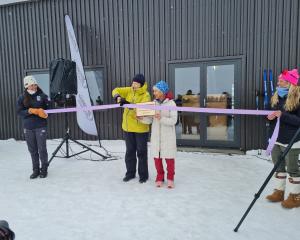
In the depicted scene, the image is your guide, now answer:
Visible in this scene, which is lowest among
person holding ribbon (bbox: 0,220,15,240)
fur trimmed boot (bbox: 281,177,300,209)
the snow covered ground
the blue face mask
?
the snow covered ground

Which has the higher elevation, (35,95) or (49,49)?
(49,49)

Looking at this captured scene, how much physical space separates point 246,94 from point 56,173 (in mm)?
4244

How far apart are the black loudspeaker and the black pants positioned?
1.96 metres

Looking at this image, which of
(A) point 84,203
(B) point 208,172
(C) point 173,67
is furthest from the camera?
(C) point 173,67

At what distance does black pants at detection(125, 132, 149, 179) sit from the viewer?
13.4ft

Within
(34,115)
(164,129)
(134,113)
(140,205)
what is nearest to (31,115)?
(34,115)

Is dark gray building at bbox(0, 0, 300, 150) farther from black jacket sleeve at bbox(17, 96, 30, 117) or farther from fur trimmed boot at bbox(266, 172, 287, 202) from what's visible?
black jacket sleeve at bbox(17, 96, 30, 117)

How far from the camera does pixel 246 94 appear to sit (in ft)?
19.7

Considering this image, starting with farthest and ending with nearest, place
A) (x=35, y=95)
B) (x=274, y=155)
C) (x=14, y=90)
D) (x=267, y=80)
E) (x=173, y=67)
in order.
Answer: (x=14, y=90) → (x=173, y=67) → (x=267, y=80) → (x=35, y=95) → (x=274, y=155)

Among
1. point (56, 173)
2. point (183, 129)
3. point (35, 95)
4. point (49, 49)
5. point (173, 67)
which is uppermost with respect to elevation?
point (49, 49)

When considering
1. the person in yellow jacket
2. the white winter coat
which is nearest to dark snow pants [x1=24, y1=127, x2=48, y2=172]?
the person in yellow jacket

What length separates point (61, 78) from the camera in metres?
5.30

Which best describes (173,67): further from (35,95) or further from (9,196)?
(9,196)

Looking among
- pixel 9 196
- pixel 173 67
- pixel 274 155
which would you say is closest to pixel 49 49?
pixel 173 67
